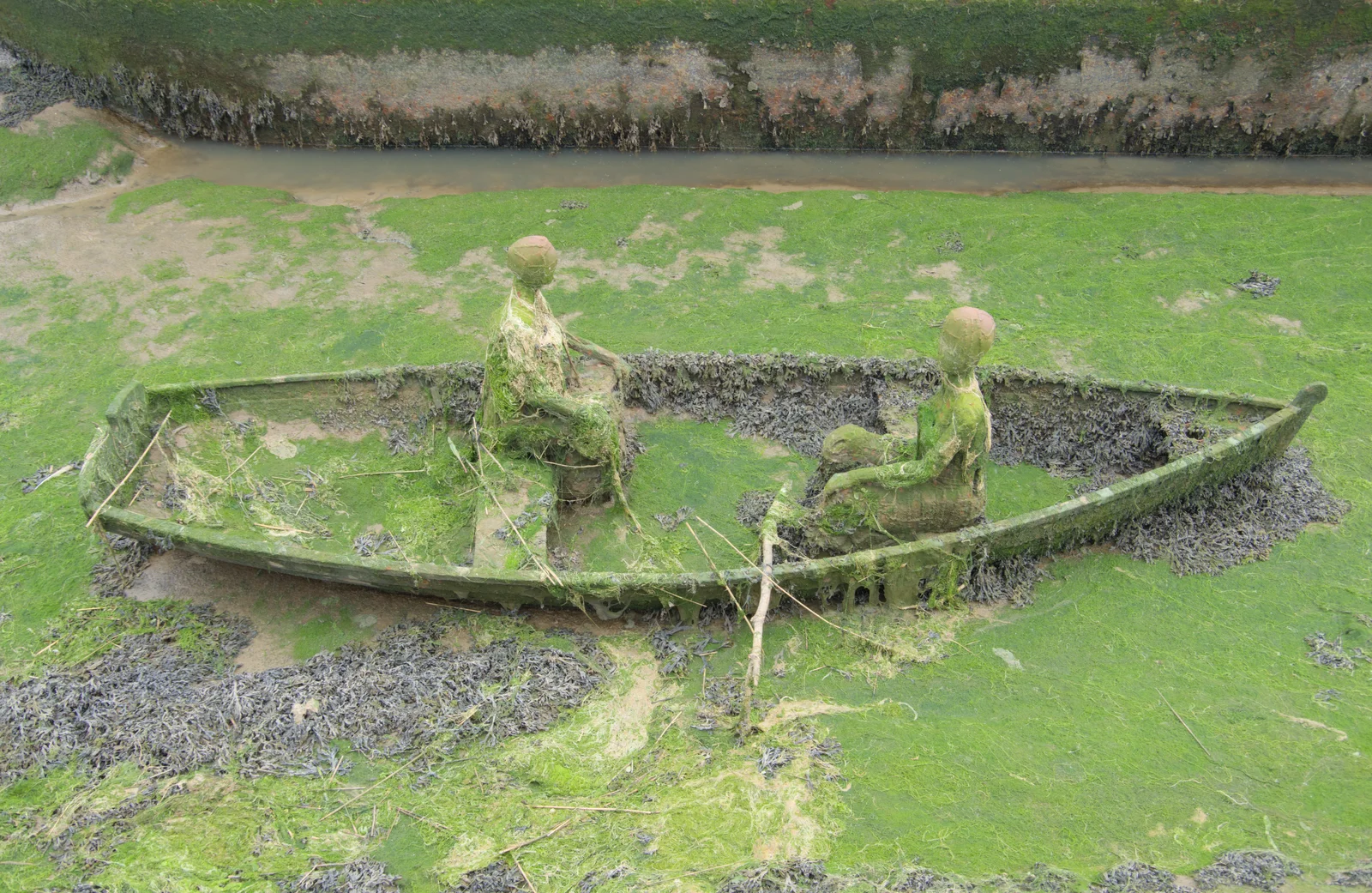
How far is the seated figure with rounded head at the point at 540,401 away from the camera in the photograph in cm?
823

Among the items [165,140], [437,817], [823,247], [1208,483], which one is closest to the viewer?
[437,817]

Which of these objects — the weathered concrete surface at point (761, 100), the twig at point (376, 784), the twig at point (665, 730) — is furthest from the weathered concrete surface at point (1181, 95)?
the twig at point (376, 784)

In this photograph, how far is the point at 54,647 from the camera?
776cm

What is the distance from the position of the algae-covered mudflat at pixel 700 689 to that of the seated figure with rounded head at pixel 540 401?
894 millimetres

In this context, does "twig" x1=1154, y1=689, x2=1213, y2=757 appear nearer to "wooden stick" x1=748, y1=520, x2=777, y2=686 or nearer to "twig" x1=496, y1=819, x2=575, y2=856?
"wooden stick" x1=748, y1=520, x2=777, y2=686

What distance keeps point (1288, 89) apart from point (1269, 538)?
347 inches

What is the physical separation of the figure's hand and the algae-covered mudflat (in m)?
1.04

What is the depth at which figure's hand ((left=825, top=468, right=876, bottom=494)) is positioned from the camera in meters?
7.71

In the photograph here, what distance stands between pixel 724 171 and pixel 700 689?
9.51m

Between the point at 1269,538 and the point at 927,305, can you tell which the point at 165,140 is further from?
the point at 1269,538

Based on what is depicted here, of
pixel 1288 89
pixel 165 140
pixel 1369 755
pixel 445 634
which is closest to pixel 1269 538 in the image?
pixel 1369 755

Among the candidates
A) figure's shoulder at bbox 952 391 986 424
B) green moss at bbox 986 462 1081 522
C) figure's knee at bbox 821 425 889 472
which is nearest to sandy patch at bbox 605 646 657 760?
figure's knee at bbox 821 425 889 472

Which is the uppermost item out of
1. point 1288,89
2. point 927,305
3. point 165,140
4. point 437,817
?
point 1288,89

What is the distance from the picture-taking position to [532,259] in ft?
26.6
